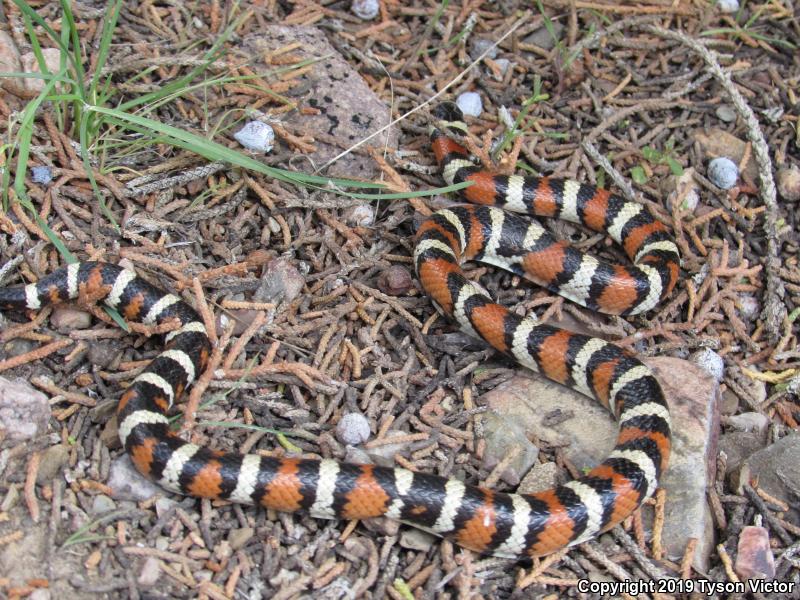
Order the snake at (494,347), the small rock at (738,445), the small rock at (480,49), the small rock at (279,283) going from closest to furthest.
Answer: the snake at (494,347) → the small rock at (738,445) → the small rock at (279,283) → the small rock at (480,49)

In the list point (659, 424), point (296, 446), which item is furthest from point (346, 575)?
point (659, 424)

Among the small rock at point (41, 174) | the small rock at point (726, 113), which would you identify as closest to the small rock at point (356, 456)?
the small rock at point (41, 174)

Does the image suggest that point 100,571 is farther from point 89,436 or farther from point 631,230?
point 631,230

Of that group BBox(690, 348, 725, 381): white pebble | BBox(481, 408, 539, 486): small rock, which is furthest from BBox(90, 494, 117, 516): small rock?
BBox(690, 348, 725, 381): white pebble

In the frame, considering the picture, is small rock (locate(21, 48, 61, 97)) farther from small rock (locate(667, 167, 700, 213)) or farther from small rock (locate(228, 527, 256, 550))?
small rock (locate(667, 167, 700, 213))

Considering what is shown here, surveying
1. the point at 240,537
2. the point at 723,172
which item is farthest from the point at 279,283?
the point at 723,172

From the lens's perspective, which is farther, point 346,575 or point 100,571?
point 346,575

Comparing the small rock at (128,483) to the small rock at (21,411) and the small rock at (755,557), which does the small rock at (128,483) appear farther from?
the small rock at (755,557)

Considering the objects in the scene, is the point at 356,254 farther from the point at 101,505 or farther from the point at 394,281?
the point at 101,505
